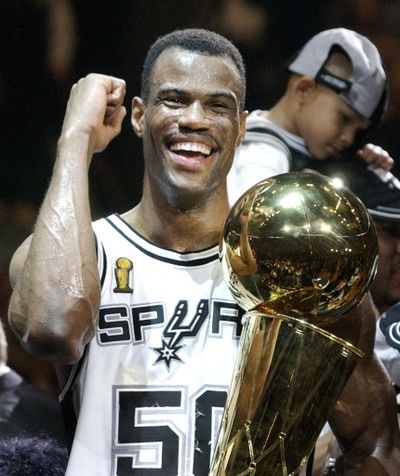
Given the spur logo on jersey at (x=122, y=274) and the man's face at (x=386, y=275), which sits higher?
the spur logo on jersey at (x=122, y=274)

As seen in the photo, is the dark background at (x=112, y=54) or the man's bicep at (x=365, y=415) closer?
the man's bicep at (x=365, y=415)

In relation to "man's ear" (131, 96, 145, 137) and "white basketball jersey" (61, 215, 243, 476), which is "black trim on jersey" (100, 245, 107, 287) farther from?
"man's ear" (131, 96, 145, 137)

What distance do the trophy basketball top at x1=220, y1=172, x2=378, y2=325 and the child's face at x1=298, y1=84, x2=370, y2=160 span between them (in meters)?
1.33

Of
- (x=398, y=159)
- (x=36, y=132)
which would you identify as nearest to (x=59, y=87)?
(x=36, y=132)

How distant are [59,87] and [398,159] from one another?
1.10m

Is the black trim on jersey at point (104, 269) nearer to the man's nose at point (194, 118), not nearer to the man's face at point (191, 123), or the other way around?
the man's face at point (191, 123)

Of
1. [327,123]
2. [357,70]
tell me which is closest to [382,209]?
[327,123]

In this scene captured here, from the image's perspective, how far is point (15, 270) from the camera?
2.40 metres

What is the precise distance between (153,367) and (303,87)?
1405 mm

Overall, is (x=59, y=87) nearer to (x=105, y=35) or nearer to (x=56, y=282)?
(x=105, y=35)

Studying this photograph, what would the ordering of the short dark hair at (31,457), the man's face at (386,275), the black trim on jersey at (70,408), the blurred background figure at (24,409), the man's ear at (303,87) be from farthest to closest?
the man's ear at (303,87), the man's face at (386,275), the blurred background figure at (24,409), the short dark hair at (31,457), the black trim on jersey at (70,408)

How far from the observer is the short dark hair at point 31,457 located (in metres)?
2.79

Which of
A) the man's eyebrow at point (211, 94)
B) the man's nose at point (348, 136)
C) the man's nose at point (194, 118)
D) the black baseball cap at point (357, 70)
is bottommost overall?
the man's nose at point (348, 136)

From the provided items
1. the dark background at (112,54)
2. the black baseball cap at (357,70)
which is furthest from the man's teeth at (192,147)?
the black baseball cap at (357,70)
